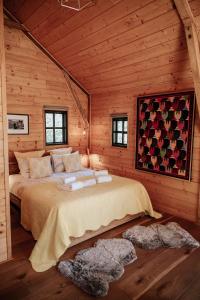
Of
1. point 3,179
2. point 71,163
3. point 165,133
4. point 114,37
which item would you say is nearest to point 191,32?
point 114,37

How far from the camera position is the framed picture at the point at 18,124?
4.28 metres

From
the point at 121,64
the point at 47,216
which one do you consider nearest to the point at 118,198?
the point at 47,216

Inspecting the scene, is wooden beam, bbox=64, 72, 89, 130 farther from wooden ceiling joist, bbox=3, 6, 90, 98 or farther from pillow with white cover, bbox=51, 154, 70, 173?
pillow with white cover, bbox=51, 154, 70, 173

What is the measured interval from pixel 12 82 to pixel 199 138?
349 centimetres

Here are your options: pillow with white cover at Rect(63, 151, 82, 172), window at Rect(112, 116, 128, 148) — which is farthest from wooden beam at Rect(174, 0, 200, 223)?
pillow with white cover at Rect(63, 151, 82, 172)

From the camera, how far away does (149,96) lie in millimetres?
4043

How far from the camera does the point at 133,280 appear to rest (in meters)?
2.19

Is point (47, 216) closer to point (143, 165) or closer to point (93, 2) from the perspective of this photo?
point (143, 165)

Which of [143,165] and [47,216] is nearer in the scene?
[47,216]

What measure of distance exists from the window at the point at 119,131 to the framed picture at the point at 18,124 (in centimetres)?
188

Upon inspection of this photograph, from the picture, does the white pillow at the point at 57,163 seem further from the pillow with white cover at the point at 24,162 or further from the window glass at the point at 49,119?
the window glass at the point at 49,119

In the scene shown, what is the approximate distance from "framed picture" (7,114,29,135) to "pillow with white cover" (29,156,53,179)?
2.45ft

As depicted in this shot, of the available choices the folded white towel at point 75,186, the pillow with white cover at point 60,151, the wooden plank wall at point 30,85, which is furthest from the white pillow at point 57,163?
the folded white towel at point 75,186

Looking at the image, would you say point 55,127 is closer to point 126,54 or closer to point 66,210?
point 126,54
